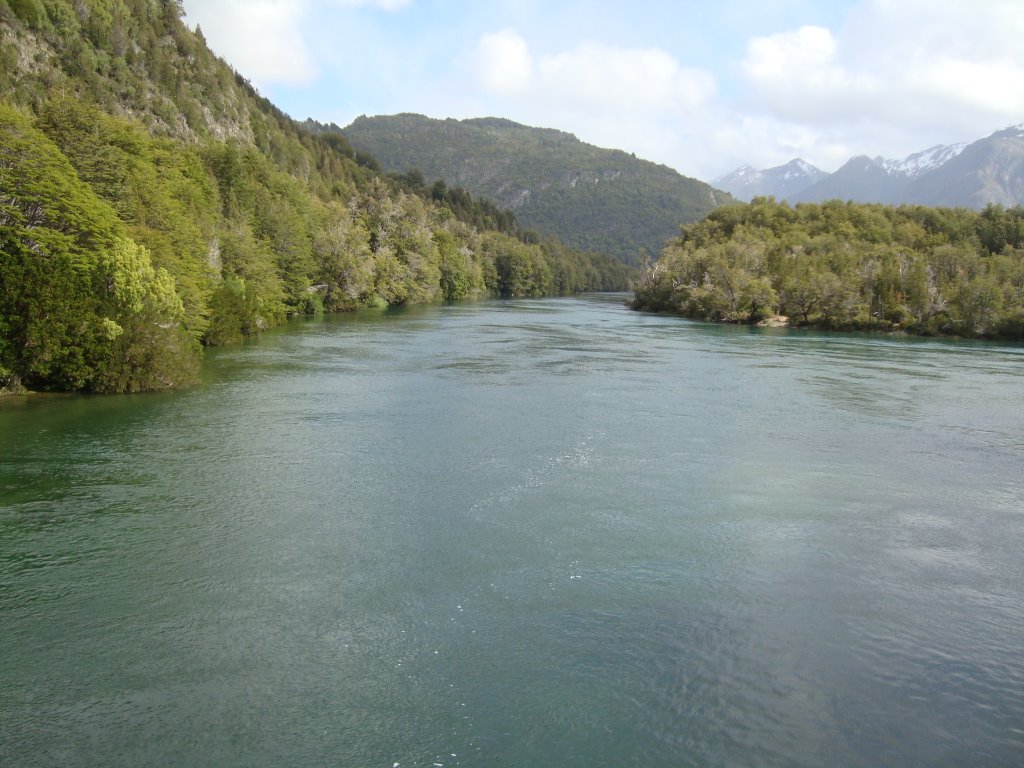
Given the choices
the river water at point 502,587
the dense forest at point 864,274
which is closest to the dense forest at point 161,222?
the river water at point 502,587

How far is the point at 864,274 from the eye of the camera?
63.2 meters

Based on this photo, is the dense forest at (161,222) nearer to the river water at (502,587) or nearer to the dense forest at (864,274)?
the river water at (502,587)

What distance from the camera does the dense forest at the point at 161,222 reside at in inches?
868

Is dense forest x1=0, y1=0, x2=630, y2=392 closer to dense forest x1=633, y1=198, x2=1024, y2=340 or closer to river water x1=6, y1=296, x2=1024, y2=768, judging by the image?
river water x1=6, y1=296, x2=1024, y2=768

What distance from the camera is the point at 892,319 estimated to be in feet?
200

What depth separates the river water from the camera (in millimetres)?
7422

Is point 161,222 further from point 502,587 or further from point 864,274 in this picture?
point 864,274

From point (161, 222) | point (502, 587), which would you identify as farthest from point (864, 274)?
point (502, 587)

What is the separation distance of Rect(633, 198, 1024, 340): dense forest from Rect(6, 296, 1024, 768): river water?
136 feet

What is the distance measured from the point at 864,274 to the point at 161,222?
56002mm

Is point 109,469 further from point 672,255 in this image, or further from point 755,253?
point 672,255

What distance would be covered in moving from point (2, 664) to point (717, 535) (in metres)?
10.6

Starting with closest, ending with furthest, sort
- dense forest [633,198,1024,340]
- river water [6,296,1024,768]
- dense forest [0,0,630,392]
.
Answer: river water [6,296,1024,768] < dense forest [0,0,630,392] < dense forest [633,198,1024,340]

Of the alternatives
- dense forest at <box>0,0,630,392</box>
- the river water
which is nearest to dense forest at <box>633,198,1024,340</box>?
dense forest at <box>0,0,630,392</box>
